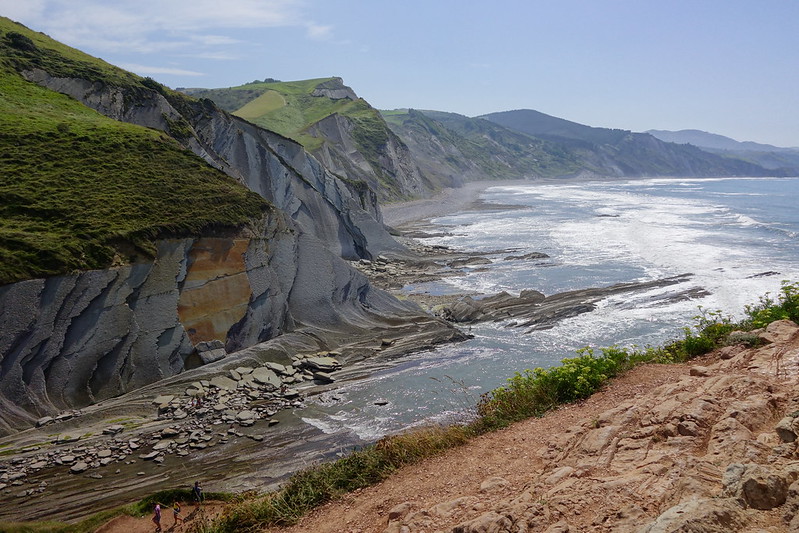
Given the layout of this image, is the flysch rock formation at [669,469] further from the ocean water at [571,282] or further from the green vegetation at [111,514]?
the green vegetation at [111,514]

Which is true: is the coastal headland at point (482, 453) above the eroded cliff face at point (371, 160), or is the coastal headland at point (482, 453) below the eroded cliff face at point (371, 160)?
below

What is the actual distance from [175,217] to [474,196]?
309 ft

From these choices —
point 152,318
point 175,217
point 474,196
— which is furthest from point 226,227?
point 474,196

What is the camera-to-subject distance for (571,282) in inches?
1407

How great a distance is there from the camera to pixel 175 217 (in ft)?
72.3

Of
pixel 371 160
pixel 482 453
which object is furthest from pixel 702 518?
pixel 371 160

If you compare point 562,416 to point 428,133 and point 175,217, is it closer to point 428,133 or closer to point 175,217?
point 175,217

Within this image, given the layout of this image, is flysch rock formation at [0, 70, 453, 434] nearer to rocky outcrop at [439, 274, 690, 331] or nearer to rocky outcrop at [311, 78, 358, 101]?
rocky outcrop at [439, 274, 690, 331]

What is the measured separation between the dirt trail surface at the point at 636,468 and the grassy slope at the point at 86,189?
14.7 m

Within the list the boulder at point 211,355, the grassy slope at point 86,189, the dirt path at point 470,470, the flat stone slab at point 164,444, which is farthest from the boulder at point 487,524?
the grassy slope at point 86,189

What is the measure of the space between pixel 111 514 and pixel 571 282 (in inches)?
1185

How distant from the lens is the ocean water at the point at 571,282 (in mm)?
18734

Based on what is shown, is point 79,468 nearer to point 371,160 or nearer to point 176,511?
point 176,511

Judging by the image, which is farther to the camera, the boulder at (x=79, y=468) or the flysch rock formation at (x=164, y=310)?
the flysch rock formation at (x=164, y=310)
